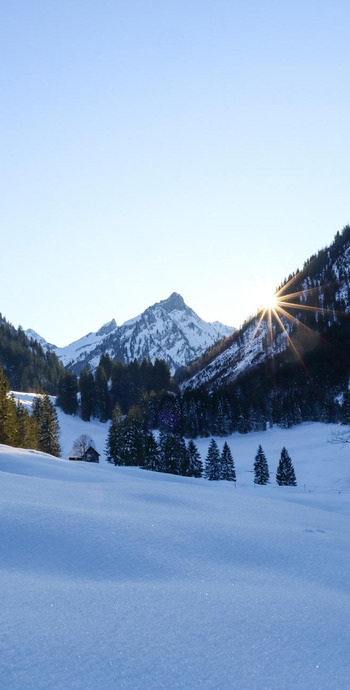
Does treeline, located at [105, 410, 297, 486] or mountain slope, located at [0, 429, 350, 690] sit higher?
mountain slope, located at [0, 429, 350, 690]

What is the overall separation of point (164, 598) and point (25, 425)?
40.0 meters

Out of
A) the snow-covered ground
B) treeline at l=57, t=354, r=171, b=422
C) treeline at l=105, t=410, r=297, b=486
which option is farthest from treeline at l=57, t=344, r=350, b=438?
the snow-covered ground

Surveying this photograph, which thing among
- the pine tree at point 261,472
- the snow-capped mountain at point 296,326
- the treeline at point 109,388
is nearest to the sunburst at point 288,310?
the snow-capped mountain at point 296,326

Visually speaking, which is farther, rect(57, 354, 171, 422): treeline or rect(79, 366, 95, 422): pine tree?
rect(57, 354, 171, 422): treeline

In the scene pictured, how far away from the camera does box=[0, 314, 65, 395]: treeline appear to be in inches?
5039

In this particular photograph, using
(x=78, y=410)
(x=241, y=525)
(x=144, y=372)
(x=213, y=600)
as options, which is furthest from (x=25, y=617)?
(x=144, y=372)

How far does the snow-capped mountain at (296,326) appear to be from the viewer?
136 meters

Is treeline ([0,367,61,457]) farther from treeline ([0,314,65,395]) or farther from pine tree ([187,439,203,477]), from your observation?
treeline ([0,314,65,395])

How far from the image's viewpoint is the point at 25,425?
4053cm

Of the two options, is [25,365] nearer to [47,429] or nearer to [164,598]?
[47,429]

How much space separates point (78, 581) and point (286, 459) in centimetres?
4233

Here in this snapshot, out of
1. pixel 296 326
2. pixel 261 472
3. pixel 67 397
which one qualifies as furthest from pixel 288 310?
pixel 261 472

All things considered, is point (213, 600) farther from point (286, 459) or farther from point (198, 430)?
point (198, 430)

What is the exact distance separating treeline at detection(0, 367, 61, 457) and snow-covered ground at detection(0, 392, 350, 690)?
2794 cm
